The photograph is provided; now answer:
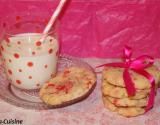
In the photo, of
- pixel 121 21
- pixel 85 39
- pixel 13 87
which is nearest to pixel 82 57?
pixel 85 39

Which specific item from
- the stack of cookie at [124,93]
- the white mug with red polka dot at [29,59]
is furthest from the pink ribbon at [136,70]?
the white mug with red polka dot at [29,59]

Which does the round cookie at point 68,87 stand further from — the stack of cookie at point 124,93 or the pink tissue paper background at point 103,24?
the pink tissue paper background at point 103,24

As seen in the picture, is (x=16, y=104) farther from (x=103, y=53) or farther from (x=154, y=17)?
(x=154, y=17)

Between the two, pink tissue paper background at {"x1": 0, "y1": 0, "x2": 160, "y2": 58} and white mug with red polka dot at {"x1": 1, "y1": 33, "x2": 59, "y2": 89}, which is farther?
pink tissue paper background at {"x1": 0, "y1": 0, "x2": 160, "y2": 58}

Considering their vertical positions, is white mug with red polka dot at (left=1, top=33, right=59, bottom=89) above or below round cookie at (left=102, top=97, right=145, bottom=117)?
above

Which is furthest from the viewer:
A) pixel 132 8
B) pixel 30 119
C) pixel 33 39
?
pixel 132 8

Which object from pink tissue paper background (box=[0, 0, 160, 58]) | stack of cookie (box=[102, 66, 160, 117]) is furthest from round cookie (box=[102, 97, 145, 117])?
pink tissue paper background (box=[0, 0, 160, 58])

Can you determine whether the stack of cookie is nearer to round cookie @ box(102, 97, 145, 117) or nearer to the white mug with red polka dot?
round cookie @ box(102, 97, 145, 117)
